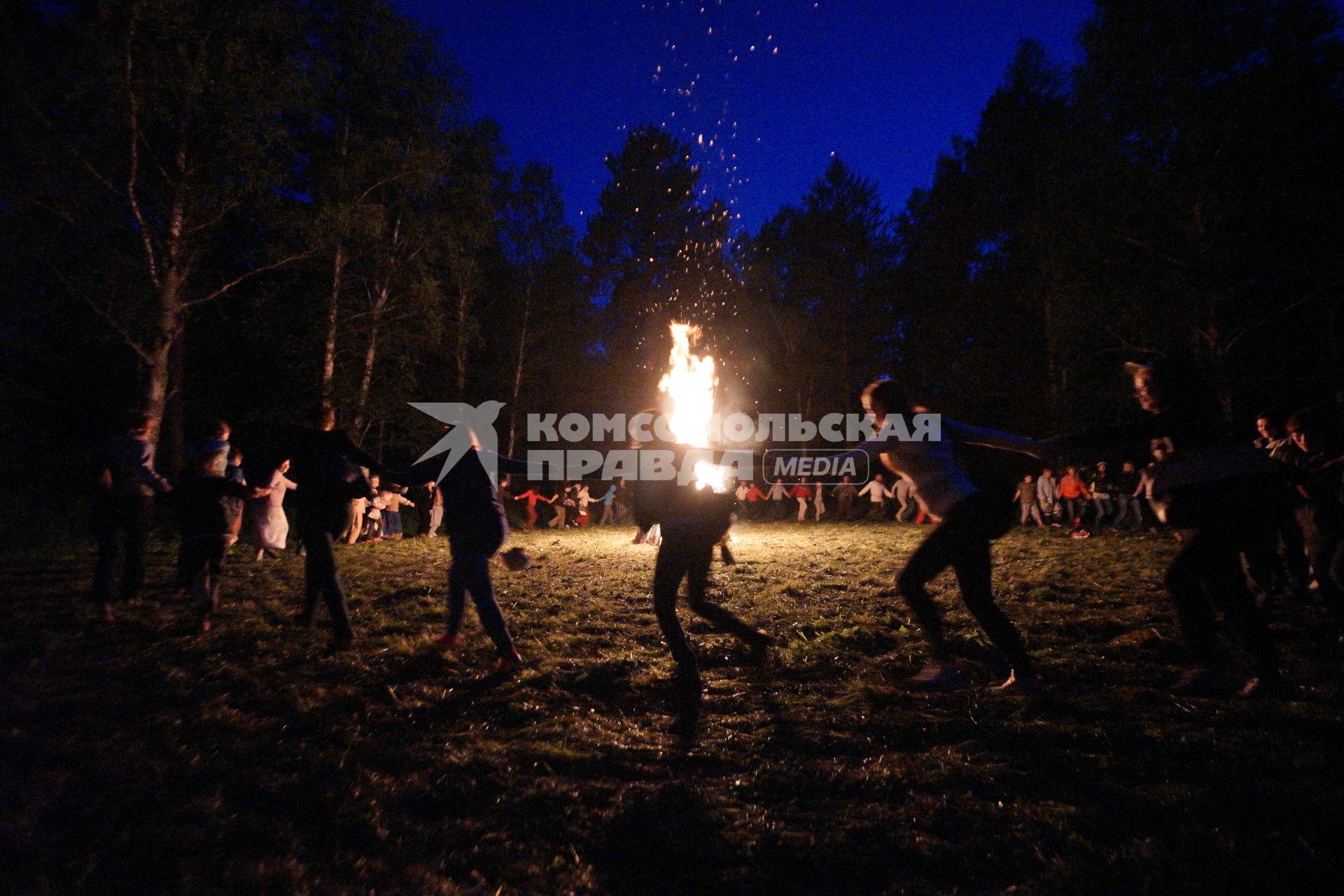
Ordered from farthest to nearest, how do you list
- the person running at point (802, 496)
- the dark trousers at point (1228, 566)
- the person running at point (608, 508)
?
the person running at point (802, 496) < the person running at point (608, 508) < the dark trousers at point (1228, 566)

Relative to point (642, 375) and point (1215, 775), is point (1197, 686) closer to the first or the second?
point (1215, 775)

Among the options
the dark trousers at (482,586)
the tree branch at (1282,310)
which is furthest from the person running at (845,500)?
the dark trousers at (482,586)

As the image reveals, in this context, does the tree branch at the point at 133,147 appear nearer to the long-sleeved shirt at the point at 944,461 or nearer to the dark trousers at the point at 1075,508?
the long-sleeved shirt at the point at 944,461

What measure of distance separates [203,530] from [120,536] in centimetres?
110

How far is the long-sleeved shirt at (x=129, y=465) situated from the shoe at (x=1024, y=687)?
6927 millimetres

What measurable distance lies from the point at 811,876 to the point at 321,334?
64.1 feet

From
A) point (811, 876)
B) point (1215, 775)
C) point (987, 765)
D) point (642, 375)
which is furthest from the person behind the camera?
point (642, 375)

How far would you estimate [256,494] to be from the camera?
6.86 metres

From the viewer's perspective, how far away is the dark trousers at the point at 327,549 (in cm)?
521

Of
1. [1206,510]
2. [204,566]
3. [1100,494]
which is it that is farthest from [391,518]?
[1100,494]

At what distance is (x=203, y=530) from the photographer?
19.5 feet

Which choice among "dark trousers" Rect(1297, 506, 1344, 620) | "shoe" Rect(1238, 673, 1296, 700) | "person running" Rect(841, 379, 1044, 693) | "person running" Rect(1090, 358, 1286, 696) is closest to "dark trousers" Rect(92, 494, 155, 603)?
"person running" Rect(841, 379, 1044, 693)

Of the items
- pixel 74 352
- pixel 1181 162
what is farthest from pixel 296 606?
pixel 1181 162

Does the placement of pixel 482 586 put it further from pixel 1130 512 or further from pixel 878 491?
pixel 878 491
